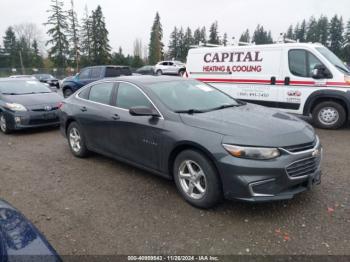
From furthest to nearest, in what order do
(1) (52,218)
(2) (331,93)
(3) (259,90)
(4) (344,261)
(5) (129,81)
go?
(3) (259,90) < (2) (331,93) < (5) (129,81) < (1) (52,218) < (4) (344,261)

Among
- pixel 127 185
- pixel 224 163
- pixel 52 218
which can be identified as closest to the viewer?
pixel 224 163

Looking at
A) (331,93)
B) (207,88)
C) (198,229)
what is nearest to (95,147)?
(207,88)

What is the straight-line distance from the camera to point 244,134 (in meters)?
3.00

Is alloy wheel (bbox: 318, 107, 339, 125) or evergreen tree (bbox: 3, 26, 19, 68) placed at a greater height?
evergreen tree (bbox: 3, 26, 19, 68)

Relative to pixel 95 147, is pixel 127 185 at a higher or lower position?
lower

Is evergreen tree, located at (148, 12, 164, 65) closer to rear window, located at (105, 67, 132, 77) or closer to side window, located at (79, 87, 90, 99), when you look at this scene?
rear window, located at (105, 67, 132, 77)

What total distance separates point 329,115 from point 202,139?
17.6 feet

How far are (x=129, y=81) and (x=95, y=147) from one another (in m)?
1.32

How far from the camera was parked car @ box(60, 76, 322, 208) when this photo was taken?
2904 millimetres

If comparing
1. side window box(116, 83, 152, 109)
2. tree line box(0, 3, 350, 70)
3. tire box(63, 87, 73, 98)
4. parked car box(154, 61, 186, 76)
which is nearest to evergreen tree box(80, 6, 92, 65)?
tree line box(0, 3, 350, 70)

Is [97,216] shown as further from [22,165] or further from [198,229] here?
[22,165]

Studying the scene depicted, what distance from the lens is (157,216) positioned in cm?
322

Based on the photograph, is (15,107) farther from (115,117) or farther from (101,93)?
(115,117)

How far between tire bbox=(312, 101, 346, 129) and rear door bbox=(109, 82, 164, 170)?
5.21 m
